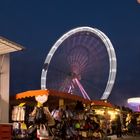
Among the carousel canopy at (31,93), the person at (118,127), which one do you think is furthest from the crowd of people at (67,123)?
the person at (118,127)

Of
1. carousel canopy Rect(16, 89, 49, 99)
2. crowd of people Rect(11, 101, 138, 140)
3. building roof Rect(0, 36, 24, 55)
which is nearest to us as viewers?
building roof Rect(0, 36, 24, 55)

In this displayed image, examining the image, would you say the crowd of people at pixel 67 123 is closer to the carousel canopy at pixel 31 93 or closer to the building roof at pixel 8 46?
the carousel canopy at pixel 31 93

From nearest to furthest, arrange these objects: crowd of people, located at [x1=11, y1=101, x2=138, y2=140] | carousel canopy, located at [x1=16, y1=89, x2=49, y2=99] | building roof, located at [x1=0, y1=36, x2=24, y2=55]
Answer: building roof, located at [x1=0, y1=36, x2=24, y2=55]
crowd of people, located at [x1=11, y1=101, x2=138, y2=140]
carousel canopy, located at [x1=16, y1=89, x2=49, y2=99]

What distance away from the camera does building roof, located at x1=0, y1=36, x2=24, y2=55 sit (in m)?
10.9

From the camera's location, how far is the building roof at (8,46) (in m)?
10.9

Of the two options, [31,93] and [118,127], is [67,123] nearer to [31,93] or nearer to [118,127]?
[31,93]

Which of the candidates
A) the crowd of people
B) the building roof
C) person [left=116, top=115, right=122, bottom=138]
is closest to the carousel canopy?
the crowd of people

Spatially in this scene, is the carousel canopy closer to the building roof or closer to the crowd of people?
the crowd of people

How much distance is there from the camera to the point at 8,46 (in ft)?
37.3

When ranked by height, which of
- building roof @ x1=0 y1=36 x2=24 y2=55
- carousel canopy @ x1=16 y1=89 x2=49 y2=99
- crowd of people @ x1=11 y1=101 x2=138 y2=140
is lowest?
crowd of people @ x1=11 y1=101 x2=138 y2=140

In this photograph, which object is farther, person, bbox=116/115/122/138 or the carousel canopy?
person, bbox=116/115/122/138

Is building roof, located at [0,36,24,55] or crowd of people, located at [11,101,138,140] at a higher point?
building roof, located at [0,36,24,55]

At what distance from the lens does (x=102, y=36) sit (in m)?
25.5

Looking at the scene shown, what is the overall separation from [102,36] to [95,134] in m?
9.96
